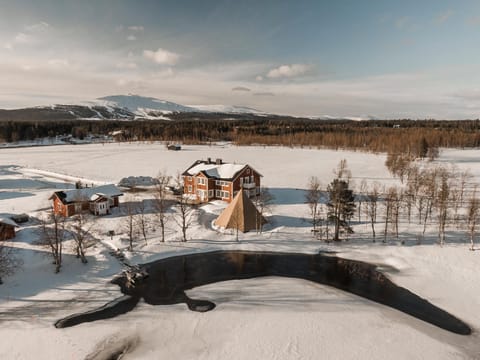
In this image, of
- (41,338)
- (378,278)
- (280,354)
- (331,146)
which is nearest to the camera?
(280,354)

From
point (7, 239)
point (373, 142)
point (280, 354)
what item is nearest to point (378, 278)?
point (280, 354)

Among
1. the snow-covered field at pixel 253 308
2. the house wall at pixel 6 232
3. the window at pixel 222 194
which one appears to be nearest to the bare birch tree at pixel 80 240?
the snow-covered field at pixel 253 308

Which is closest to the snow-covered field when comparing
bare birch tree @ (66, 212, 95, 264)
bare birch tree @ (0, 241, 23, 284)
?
bare birch tree @ (0, 241, 23, 284)

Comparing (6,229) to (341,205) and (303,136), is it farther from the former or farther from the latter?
(303,136)

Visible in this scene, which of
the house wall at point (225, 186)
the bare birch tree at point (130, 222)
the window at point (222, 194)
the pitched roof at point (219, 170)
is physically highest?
the pitched roof at point (219, 170)

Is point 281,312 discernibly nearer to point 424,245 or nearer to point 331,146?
point 424,245

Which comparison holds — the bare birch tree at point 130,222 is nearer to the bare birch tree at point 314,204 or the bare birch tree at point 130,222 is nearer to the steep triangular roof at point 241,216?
the steep triangular roof at point 241,216
